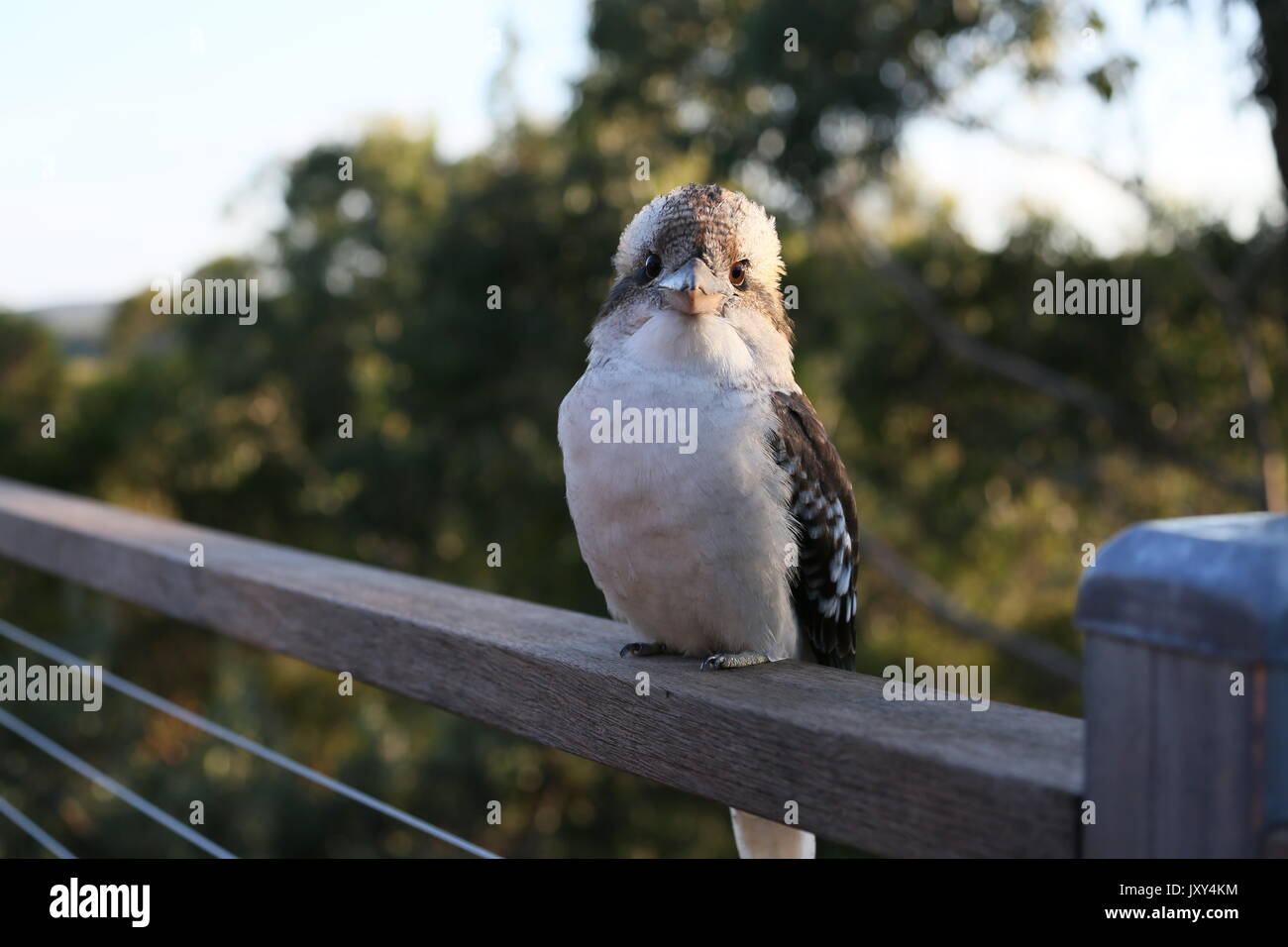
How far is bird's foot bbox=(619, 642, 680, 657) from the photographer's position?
1.64m

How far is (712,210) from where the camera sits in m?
1.87

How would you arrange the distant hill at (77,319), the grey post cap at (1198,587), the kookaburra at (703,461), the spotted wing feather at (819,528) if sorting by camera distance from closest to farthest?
the grey post cap at (1198,587) < the kookaburra at (703,461) < the spotted wing feather at (819,528) < the distant hill at (77,319)

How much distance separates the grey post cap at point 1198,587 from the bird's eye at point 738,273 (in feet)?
3.62

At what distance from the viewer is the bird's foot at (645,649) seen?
5.40ft

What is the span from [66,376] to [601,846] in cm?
1153

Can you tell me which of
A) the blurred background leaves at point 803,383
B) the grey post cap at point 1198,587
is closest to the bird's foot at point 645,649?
the grey post cap at point 1198,587

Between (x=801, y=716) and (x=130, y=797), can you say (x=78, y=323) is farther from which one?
(x=801, y=716)

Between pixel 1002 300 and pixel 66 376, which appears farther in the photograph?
pixel 66 376

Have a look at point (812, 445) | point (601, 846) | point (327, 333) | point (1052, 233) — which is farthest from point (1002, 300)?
point (327, 333)

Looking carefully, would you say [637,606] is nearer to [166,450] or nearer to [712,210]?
[712,210]

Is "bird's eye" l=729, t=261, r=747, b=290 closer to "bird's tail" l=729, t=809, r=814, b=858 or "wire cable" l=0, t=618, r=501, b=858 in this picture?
"bird's tail" l=729, t=809, r=814, b=858

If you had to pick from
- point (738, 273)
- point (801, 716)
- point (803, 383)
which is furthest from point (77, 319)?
point (801, 716)

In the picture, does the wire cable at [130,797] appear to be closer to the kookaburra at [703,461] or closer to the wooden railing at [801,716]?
the wooden railing at [801,716]

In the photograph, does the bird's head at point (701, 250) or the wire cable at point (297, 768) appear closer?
the wire cable at point (297, 768)
